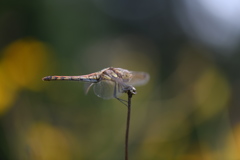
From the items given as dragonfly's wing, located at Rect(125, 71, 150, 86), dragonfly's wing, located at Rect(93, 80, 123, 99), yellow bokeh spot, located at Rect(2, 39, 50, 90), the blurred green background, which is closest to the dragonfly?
dragonfly's wing, located at Rect(93, 80, 123, 99)

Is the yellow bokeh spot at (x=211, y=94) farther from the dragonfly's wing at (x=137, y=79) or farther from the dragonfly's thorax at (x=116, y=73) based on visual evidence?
the dragonfly's thorax at (x=116, y=73)

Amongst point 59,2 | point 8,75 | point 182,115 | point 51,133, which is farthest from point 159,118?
point 59,2

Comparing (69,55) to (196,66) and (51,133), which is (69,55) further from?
(196,66)

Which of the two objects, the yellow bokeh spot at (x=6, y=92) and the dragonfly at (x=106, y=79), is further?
the yellow bokeh spot at (x=6, y=92)

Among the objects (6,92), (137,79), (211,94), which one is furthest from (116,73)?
(211,94)

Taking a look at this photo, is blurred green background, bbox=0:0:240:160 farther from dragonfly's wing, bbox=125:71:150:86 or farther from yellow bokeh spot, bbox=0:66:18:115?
dragonfly's wing, bbox=125:71:150:86

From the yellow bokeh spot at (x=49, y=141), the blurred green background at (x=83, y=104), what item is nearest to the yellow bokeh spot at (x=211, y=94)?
the blurred green background at (x=83, y=104)
